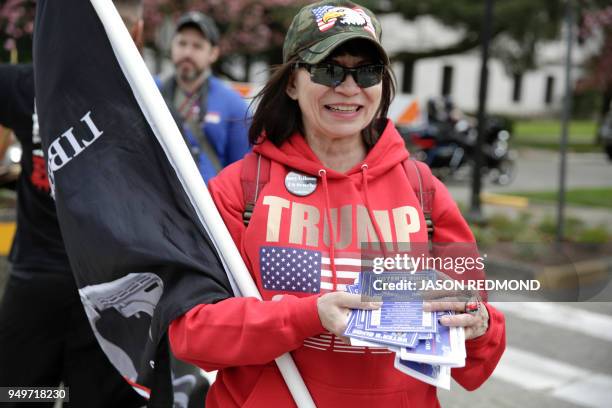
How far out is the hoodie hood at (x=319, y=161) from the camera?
2.03 metres

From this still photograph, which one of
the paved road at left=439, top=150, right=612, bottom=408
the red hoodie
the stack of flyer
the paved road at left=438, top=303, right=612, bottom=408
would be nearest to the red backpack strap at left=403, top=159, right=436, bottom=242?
the red hoodie

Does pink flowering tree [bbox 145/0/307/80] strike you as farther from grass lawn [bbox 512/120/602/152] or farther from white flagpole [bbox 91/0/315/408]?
grass lawn [bbox 512/120/602/152]

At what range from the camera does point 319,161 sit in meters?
2.07

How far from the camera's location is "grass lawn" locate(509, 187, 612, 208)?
1358 centimetres

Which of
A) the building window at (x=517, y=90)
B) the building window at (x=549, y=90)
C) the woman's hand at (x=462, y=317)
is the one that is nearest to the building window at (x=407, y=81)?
the building window at (x=517, y=90)

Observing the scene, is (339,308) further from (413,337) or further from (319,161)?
(319,161)

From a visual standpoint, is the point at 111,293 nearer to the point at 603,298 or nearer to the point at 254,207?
the point at 254,207

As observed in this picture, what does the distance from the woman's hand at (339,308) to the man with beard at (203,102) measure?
6.18 ft

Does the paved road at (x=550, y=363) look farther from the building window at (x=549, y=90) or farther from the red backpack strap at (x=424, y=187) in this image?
the building window at (x=549, y=90)

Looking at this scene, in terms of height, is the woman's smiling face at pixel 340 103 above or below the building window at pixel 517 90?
above

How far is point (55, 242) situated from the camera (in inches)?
120

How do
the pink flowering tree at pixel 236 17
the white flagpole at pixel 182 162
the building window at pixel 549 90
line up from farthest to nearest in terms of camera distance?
the building window at pixel 549 90 < the pink flowering tree at pixel 236 17 < the white flagpole at pixel 182 162

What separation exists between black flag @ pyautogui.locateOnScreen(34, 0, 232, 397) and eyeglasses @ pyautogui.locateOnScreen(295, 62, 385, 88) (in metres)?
0.47

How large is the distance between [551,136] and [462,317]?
3406cm
